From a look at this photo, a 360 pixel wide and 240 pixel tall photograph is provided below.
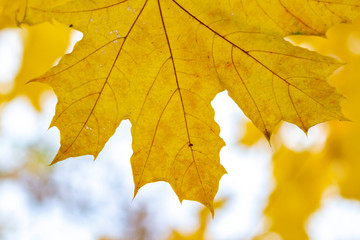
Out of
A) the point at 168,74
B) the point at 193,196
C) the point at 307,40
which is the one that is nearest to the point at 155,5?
the point at 168,74

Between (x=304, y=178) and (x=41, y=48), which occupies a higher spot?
(x=41, y=48)

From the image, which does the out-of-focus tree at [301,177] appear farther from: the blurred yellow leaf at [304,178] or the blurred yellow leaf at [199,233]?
the blurred yellow leaf at [199,233]

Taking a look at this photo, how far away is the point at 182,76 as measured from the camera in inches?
54.7

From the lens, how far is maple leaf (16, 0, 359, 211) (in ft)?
4.17

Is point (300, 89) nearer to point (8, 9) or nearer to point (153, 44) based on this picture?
point (153, 44)

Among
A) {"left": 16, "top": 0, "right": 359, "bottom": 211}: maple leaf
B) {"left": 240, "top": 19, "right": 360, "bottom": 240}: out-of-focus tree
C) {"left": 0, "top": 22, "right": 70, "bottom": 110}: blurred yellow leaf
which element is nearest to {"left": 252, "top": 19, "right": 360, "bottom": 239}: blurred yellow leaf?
{"left": 240, "top": 19, "right": 360, "bottom": 240}: out-of-focus tree

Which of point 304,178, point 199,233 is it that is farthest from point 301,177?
point 199,233

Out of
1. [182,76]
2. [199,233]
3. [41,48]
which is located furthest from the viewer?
[199,233]

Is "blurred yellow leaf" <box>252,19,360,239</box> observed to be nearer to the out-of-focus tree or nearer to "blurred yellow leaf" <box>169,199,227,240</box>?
the out-of-focus tree

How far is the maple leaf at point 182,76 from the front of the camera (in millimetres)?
1272

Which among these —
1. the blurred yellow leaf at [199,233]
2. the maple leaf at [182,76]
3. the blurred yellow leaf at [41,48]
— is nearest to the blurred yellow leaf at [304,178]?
the blurred yellow leaf at [199,233]

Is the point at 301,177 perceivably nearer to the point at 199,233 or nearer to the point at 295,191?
the point at 295,191

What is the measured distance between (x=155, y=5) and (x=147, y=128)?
0.47 m

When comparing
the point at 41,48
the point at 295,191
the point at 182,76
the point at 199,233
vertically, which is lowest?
the point at 199,233
